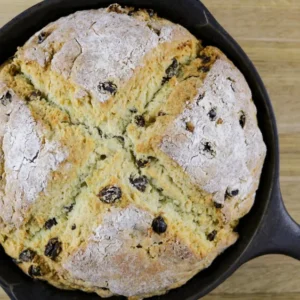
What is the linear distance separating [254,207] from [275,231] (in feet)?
0.31

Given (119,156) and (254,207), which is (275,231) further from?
(119,156)

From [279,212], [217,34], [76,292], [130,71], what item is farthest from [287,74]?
[76,292]

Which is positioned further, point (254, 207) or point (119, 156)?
point (254, 207)

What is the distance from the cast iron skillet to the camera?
4.83ft

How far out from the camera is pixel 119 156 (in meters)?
1.32

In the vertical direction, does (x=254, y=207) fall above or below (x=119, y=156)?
below

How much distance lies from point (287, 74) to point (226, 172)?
0.60 meters

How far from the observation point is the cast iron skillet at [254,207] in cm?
147

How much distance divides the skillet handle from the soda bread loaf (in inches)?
4.4

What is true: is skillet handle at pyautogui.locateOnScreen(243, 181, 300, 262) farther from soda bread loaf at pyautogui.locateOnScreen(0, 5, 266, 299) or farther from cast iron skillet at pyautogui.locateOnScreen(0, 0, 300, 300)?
soda bread loaf at pyautogui.locateOnScreen(0, 5, 266, 299)

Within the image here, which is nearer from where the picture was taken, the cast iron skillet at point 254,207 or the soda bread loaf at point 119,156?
the soda bread loaf at point 119,156

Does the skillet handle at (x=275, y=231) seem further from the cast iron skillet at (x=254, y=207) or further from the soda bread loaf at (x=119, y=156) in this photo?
the soda bread loaf at (x=119, y=156)

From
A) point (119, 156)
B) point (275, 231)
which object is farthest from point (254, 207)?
point (119, 156)

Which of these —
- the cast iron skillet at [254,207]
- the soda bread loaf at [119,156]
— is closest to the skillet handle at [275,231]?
the cast iron skillet at [254,207]
